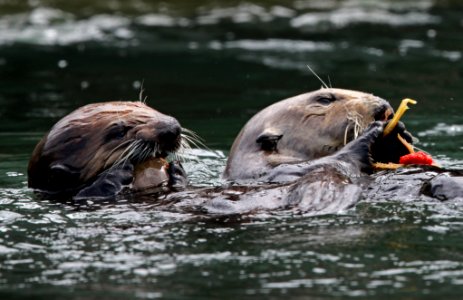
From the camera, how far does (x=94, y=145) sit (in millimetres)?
6383

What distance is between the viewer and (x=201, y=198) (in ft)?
19.2

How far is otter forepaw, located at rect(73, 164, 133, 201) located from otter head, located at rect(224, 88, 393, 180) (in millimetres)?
797

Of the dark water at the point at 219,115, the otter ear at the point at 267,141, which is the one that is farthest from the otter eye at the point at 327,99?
the dark water at the point at 219,115

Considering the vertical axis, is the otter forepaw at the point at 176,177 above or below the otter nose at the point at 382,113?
below

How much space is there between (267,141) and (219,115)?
345 centimetres

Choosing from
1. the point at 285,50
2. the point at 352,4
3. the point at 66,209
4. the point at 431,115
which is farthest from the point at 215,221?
the point at 352,4

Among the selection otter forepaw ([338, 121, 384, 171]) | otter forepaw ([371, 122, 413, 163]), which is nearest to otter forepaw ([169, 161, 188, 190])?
otter forepaw ([338, 121, 384, 171])

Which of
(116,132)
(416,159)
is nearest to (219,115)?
(116,132)

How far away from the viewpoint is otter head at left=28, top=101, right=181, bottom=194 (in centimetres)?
634

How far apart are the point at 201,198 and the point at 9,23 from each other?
11085 millimetres

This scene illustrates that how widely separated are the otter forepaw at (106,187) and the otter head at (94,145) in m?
0.06

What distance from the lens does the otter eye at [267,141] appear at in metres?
6.75

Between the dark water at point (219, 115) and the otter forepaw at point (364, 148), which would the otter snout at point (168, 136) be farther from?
the otter forepaw at point (364, 148)

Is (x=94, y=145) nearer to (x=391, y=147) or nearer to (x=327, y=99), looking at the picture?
(x=327, y=99)
